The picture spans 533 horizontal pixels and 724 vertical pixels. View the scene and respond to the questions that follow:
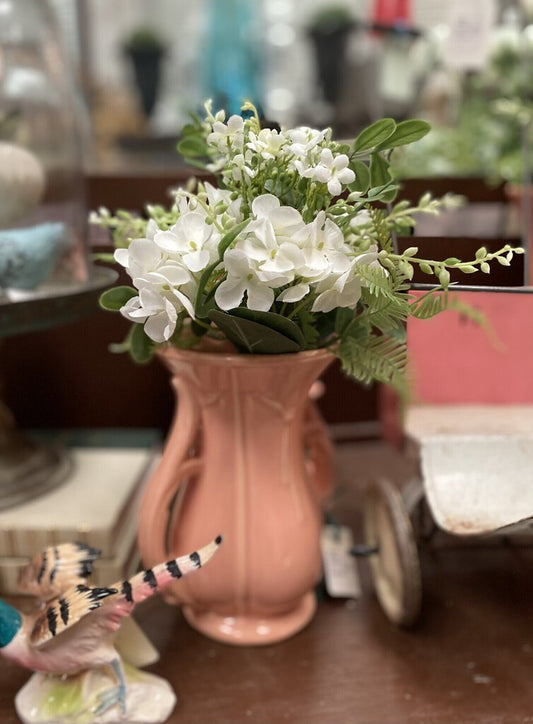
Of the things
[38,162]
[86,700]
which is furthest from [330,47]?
[86,700]

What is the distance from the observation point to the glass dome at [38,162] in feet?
2.27

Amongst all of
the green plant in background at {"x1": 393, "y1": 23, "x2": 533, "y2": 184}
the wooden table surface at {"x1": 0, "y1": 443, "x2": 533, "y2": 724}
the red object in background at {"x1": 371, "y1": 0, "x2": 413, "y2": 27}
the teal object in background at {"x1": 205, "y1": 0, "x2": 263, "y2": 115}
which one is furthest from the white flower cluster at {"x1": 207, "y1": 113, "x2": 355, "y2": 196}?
the teal object in background at {"x1": 205, "y1": 0, "x2": 263, "y2": 115}

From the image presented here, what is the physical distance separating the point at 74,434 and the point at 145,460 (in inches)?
7.0

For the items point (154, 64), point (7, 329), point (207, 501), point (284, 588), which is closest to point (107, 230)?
point (7, 329)

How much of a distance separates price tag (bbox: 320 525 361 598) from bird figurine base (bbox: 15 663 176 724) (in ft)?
0.77

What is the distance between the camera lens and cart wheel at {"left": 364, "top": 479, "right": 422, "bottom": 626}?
62 centimetres

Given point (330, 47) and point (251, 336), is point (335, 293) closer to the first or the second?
point (251, 336)

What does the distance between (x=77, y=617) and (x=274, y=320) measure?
0.90 ft

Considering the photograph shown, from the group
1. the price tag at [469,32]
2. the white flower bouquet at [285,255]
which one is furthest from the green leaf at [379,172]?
the price tag at [469,32]

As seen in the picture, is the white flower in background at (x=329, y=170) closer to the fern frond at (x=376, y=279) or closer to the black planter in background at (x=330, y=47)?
the fern frond at (x=376, y=279)

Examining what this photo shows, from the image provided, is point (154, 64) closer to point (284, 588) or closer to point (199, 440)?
point (199, 440)

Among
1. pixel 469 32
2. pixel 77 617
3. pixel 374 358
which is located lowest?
pixel 77 617

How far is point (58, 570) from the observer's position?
0.55 metres

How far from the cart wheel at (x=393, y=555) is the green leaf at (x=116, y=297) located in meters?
0.36
